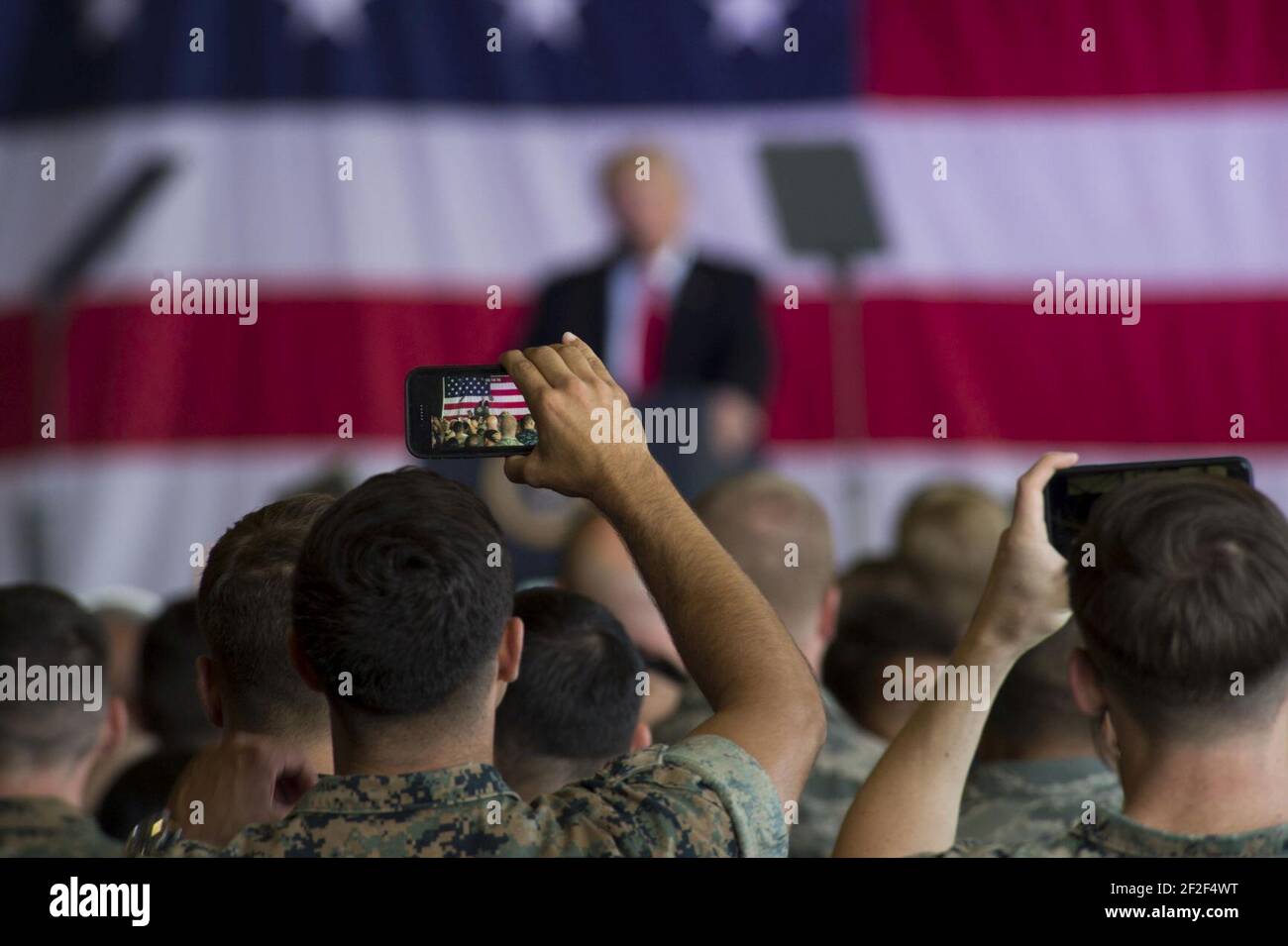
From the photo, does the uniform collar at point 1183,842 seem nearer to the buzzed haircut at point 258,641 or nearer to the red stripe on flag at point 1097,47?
the buzzed haircut at point 258,641

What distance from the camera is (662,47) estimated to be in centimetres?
548

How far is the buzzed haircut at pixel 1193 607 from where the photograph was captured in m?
1.14

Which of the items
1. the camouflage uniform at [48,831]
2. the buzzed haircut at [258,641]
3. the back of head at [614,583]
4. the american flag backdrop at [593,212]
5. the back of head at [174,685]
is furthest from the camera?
the american flag backdrop at [593,212]

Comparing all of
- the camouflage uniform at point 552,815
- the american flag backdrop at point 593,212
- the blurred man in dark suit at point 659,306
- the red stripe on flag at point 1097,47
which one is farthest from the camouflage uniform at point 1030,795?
the red stripe on flag at point 1097,47

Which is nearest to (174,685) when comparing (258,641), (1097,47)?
(258,641)

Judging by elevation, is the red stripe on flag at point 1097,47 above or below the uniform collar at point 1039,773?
above

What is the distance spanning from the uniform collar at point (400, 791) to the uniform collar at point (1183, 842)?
39 centimetres

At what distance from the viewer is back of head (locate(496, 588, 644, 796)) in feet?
5.20

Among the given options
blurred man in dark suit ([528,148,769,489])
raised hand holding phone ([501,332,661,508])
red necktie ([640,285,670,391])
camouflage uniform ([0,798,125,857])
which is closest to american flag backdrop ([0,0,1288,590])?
blurred man in dark suit ([528,148,769,489])

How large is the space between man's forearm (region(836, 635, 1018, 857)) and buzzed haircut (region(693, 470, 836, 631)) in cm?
94

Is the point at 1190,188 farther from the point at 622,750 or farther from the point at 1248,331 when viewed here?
the point at 622,750

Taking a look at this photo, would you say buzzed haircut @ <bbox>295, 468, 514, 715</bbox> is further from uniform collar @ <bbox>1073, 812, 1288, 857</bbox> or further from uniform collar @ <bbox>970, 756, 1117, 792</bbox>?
uniform collar @ <bbox>970, 756, 1117, 792</bbox>

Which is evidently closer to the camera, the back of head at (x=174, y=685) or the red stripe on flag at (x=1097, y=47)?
the back of head at (x=174, y=685)

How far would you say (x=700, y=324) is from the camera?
4.90 metres
